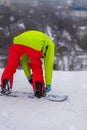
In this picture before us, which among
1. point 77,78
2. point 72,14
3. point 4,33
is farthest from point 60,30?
point 77,78

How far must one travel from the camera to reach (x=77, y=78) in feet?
14.5

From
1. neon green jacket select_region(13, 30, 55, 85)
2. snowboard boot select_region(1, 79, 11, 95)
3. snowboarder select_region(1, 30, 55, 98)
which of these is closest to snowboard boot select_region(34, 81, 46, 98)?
snowboarder select_region(1, 30, 55, 98)

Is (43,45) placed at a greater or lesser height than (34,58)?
greater

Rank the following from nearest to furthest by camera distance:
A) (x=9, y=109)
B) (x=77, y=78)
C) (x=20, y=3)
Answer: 1. (x=9, y=109)
2. (x=77, y=78)
3. (x=20, y=3)

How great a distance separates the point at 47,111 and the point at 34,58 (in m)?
0.59

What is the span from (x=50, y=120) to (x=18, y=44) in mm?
997

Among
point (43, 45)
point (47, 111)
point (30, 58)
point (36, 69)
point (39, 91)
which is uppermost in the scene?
point (43, 45)

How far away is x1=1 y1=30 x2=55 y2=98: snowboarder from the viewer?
347 cm

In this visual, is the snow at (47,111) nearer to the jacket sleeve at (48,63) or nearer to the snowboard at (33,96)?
the snowboard at (33,96)

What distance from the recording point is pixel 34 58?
11.4 feet

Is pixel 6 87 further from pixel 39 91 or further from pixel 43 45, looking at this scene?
pixel 43 45

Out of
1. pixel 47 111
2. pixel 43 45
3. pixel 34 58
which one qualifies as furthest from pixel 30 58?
pixel 47 111

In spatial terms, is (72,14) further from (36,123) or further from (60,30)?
(36,123)

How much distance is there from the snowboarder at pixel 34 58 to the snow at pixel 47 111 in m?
0.15
